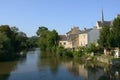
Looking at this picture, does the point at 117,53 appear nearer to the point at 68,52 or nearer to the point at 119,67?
the point at 119,67

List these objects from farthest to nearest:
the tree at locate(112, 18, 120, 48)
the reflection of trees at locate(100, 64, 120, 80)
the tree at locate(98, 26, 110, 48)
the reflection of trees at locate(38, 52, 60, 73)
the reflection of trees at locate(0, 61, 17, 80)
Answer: the tree at locate(98, 26, 110, 48) < the tree at locate(112, 18, 120, 48) < the reflection of trees at locate(38, 52, 60, 73) < the reflection of trees at locate(0, 61, 17, 80) < the reflection of trees at locate(100, 64, 120, 80)

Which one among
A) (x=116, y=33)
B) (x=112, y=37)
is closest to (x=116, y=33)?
(x=116, y=33)

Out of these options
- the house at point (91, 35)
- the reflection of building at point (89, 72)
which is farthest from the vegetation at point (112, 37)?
the house at point (91, 35)

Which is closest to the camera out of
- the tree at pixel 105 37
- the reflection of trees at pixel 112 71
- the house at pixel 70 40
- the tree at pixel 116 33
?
the reflection of trees at pixel 112 71

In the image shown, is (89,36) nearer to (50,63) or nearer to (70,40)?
(70,40)

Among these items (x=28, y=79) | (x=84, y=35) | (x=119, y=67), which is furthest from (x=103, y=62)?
(x=84, y=35)

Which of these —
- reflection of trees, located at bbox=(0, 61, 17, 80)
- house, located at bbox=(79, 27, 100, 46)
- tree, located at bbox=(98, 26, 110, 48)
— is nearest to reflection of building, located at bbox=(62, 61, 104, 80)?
reflection of trees, located at bbox=(0, 61, 17, 80)

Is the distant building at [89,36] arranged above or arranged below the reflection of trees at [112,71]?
above

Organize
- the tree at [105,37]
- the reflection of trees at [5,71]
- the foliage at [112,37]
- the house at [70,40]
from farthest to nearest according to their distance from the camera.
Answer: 1. the house at [70,40]
2. the tree at [105,37]
3. the foliage at [112,37]
4. the reflection of trees at [5,71]

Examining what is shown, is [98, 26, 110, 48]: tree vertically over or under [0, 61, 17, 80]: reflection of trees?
over

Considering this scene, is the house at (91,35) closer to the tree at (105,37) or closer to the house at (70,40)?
the house at (70,40)

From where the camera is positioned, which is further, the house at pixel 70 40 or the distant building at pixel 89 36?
the house at pixel 70 40

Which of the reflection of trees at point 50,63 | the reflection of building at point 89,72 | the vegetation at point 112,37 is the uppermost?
the vegetation at point 112,37

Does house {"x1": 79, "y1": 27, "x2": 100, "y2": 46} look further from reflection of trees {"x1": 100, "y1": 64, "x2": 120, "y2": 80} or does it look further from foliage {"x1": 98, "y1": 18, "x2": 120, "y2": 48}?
reflection of trees {"x1": 100, "y1": 64, "x2": 120, "y2": 80}
